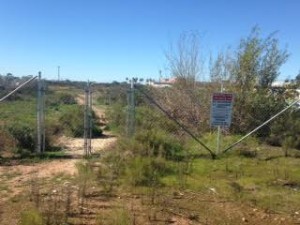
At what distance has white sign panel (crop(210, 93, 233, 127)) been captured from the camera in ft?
46.5

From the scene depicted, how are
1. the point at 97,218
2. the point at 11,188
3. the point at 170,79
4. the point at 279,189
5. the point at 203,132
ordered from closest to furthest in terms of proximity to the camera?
1. the point at 97,218
2. the point at 11,188
3. the point at 279,189
4. the point at 203,132
5. the point at 170,79

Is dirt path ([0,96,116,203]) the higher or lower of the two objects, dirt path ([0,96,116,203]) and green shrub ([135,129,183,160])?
the lower

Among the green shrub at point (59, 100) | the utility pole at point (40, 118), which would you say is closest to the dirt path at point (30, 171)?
the utility pole at point (40, 118)

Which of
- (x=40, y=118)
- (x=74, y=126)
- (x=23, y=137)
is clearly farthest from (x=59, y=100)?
(x=40, y=118)

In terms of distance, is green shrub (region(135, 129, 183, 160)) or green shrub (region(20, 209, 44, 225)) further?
green shrub (region(135, 129, 183, 160))

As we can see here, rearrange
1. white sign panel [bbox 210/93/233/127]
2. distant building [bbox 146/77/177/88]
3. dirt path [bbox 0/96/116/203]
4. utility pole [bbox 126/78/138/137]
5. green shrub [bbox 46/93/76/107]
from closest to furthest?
dirt path [bbox 0/96/116/203]
white sign panel [bbox 210/93/233/127]
utility pole [bbox 126/78/138/137]
distant building [bbox 146/77/177/88]
green shrub [bbox 46/93/76/107]

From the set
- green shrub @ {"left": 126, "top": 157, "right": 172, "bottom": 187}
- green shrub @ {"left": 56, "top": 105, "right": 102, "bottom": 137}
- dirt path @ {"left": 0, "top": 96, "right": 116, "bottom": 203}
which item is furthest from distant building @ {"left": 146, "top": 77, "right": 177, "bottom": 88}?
green shrub @ {"left": 126, "top": 157, "right": 172, "bottom": 187}

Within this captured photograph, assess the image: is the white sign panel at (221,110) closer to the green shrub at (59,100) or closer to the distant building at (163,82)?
the distant building at (163,82)

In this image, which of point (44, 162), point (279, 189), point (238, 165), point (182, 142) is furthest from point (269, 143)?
point (44, 162)

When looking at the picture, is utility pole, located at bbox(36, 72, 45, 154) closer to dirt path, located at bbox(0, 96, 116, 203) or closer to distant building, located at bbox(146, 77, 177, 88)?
dirt path, located at bbox(0, 96, 116, 203)

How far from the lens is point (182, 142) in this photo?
15977 millimetres

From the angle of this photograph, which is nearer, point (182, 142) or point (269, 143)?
point (182, 142)

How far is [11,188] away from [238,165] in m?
5.90

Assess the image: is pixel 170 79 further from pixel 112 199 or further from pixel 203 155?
pixel 112 199
